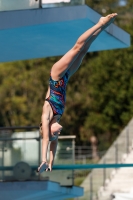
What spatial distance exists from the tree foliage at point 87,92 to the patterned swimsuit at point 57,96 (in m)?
34.3

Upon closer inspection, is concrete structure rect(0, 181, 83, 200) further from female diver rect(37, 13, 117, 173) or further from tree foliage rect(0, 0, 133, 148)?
tree foliage rect(0, 0, 133, 148)

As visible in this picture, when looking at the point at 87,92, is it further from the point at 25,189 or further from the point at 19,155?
the point at 25,189

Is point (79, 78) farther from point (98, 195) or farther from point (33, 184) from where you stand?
point (33, 184)

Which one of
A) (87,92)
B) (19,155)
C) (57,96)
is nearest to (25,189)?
(19,155)

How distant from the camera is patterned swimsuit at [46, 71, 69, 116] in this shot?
10516mm

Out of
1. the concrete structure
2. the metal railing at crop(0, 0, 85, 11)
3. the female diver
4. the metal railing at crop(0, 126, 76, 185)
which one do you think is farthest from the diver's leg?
the concrete structure

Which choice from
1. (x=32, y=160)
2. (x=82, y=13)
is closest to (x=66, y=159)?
(x=32, y=160)

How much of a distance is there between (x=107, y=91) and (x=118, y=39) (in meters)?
32.2

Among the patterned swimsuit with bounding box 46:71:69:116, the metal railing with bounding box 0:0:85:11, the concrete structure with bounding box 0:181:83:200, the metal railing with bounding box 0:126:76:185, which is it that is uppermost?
the metal railing with bounding box 0:0:85:11

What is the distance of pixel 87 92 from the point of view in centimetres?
5078

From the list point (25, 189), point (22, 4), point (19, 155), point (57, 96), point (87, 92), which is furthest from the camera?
point (87, 92)

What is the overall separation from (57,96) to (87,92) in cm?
4015

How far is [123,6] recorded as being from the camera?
5128 cm

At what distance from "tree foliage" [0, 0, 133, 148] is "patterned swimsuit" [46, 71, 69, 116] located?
34344 millimetres
